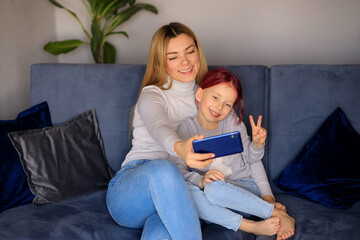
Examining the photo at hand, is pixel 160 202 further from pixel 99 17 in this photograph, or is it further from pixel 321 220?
pixel 99 17

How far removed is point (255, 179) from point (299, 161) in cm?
25

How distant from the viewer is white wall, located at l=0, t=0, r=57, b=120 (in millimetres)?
2238

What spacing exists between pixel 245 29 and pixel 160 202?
6.72 feet

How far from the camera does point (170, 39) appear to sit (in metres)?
1.70

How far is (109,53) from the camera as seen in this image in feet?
10.0

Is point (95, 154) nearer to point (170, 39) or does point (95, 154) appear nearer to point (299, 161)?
point (170, 39)

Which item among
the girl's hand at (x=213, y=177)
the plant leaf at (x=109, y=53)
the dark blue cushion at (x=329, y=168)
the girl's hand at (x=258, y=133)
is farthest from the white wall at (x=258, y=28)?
the girl's hand at (x=213, y=177)

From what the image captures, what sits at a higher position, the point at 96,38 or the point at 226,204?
the point at 96,38

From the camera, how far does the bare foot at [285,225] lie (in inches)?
55.6

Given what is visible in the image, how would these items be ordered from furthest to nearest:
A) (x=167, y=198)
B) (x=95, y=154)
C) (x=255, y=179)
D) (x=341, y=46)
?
(x=341, y=46) < (x=95, y=154) < (x=255, y=179) < (x=167, y=198)

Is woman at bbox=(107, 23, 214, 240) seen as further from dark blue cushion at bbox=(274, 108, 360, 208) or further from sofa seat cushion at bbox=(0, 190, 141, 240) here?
dark blue cushion at bbox=(274, 108, 360, 208)

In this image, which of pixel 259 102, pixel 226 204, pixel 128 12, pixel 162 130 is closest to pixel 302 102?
pixel 259 102

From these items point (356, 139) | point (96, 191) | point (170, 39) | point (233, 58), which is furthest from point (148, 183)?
point (233, 58)

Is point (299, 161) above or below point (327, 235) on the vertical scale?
above
